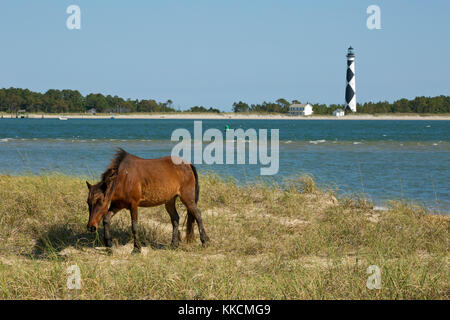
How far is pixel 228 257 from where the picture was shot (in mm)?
7418

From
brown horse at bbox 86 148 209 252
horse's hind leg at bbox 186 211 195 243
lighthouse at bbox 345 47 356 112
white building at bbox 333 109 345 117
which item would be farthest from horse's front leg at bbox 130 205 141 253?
white building at bbox 333 109 345 117

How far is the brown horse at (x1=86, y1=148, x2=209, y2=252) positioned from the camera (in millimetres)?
7215

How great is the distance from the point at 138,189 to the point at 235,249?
182cm

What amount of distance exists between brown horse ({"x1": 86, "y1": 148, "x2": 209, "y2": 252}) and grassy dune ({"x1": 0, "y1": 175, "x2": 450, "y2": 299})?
1.72ft

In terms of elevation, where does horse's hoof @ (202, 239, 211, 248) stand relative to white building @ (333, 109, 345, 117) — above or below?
below

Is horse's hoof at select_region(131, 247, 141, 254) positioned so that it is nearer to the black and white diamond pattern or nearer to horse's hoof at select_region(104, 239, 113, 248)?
horse's hoof at select_region(104, 239, 113, 248)

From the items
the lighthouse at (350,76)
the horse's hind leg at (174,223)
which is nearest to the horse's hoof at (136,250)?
the horse's hind leg at (174,223)

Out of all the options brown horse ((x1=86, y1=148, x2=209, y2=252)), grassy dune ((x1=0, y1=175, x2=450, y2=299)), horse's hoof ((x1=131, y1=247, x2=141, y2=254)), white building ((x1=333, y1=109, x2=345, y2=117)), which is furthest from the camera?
white building ((x1=333, y1=109, x2=345, y2=117))

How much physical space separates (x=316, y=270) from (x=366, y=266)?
0.64 meters

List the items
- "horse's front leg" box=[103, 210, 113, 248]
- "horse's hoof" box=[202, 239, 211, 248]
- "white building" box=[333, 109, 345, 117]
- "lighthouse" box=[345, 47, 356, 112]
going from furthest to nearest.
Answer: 1. "white building" box=[333, 109, 345, 117]
2. "lighthouse" box=[345, 47, 356, 112]
3. "horse's hoof" box=[202, 239, 211, 248]
4. "horse's front leg" box=[103, 210, 113, 248]

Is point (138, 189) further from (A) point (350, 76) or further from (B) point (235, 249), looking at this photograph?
(A) point (350, 76)

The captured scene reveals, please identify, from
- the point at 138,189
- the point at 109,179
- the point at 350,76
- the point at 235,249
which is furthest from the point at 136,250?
the point at 350,76
